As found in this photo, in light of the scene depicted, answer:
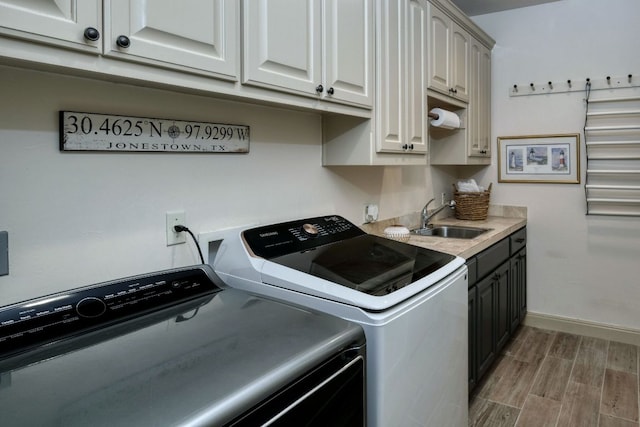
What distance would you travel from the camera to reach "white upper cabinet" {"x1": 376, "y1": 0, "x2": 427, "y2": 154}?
77.6 inches

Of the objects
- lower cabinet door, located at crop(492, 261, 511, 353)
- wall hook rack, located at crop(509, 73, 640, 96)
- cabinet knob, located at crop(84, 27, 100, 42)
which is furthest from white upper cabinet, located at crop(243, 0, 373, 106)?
wall hook rack, located at crop(509, 73, 640, 96)

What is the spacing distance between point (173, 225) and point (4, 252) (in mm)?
477

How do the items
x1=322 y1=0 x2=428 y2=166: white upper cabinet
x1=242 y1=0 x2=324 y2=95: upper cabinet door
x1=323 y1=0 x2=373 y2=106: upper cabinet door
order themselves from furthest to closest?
1. x1=322 y1=0 x2=428 y2=166: white upper cabinet
2. x1=323 y1=0 x2=373 y2=106: upper cabinet door
3. x1=242 y1=0 x2=324 y2=95: upper cabinet door

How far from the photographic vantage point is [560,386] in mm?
2471

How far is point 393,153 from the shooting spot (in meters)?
2.09

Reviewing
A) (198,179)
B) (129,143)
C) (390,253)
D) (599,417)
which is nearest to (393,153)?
(390,253)

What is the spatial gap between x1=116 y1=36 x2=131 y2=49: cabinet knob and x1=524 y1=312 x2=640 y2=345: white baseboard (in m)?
3.44

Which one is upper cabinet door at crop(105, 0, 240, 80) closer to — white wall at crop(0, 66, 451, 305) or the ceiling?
white wall at crop(0, 66, 451, 305)

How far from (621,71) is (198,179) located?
3046mm

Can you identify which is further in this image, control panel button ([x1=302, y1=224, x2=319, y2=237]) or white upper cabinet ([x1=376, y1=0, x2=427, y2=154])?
white upper cabinet ([x1=376, y1=0, x2=427, y2=154])

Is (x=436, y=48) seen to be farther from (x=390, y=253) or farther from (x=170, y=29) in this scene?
(x=170, y=29)

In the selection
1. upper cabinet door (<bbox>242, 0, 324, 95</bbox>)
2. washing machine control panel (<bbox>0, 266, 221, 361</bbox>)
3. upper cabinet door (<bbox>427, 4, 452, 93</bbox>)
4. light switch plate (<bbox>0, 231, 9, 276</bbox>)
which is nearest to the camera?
washing machine control panel (<bbox>0, 266, 221, 361</bbox>)

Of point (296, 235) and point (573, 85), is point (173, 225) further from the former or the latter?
point (573, 85)

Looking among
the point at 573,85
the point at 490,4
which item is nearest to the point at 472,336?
the point at 573,85
